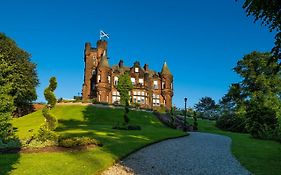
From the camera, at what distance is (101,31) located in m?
95.6

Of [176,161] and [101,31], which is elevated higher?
[101,31]

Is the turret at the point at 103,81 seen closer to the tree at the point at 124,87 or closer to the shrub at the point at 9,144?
the tree at the point at 124,87

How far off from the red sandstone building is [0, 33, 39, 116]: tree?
18653 mm

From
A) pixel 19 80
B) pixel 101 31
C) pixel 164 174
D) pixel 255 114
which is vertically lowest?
pixel 164 174

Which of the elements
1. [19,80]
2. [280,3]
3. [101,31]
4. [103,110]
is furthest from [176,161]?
[101,31]

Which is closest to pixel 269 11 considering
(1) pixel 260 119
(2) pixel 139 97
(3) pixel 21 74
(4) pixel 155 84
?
(1) pixel 260 119

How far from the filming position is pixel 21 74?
65000 mm

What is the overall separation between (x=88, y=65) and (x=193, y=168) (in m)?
75.7

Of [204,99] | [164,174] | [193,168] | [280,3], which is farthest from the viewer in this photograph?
[204,99]

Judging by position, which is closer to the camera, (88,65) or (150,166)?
(150,166)

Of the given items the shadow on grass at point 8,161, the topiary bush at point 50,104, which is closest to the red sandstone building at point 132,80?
the topiary bush at point 50,104

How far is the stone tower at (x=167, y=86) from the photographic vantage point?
91562 mm

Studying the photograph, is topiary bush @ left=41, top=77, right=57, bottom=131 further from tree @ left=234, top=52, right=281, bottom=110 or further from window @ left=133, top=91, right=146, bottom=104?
window @ left=133, top=91, right=146, bottom=104

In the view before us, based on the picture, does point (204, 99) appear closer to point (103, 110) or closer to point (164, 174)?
point (103, 110)
